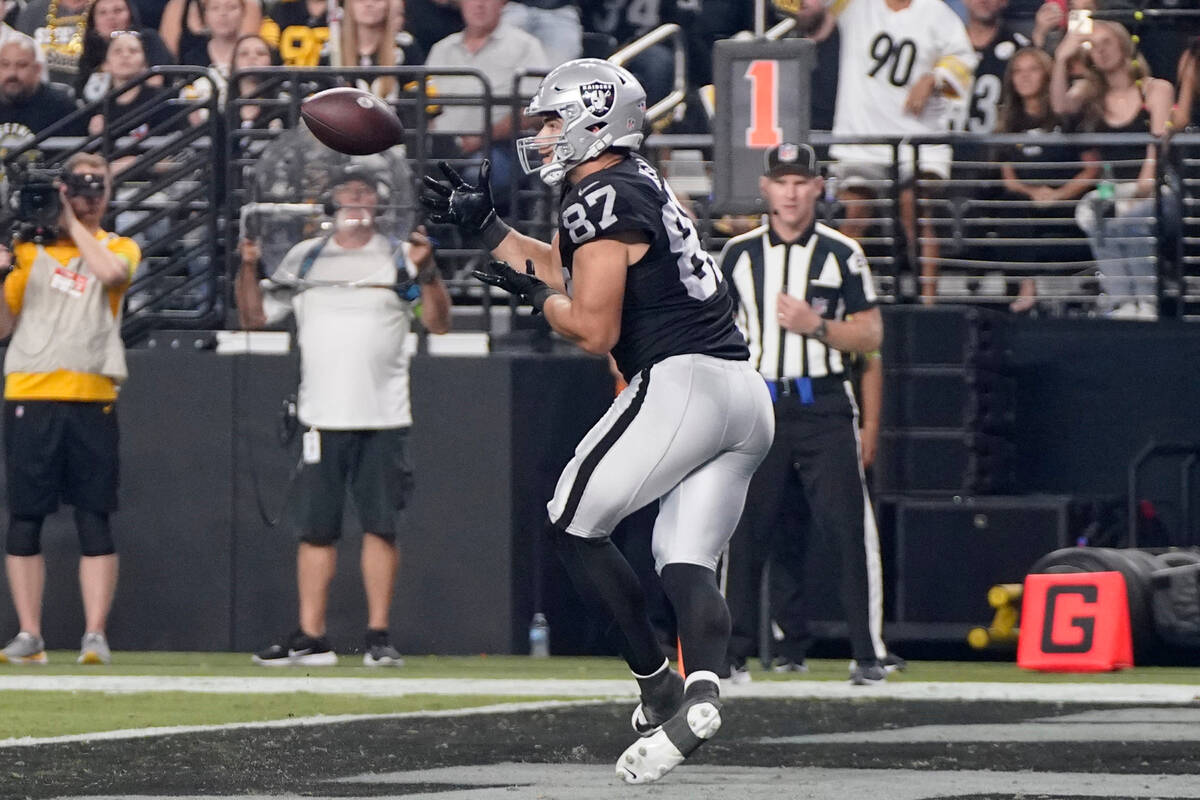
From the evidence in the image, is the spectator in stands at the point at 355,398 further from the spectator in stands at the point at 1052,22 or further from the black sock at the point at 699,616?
the black sock at the point at 699,616

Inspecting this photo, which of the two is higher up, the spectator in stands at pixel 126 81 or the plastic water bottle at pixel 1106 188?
the spectator in stands at pixel 126 81

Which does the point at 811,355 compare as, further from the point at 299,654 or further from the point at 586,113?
the point at 586,113

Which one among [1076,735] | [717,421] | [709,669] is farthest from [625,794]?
[1076,735]

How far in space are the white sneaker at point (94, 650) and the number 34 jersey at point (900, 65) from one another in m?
4.84

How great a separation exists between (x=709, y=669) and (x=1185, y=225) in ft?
22.8

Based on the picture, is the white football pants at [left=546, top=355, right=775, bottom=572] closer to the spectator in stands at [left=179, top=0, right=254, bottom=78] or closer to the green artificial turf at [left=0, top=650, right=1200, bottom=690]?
the green artificial turf at [left=0, top=650, right=1200, bottom=690]

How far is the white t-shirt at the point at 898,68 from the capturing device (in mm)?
13422

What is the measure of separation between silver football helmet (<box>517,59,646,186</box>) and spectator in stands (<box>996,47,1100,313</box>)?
6.11m

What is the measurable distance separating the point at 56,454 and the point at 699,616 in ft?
19.1

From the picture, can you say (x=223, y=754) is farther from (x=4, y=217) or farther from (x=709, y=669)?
(x=4, y=217)

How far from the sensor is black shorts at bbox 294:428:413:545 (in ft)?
38.1

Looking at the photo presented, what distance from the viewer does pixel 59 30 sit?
48.7 feet

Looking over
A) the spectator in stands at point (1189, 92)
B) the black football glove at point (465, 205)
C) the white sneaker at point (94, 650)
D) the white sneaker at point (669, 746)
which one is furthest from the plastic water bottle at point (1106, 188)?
the white sneaker at point (669, 746)

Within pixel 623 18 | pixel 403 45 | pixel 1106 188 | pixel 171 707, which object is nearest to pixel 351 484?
pixel 171 707
